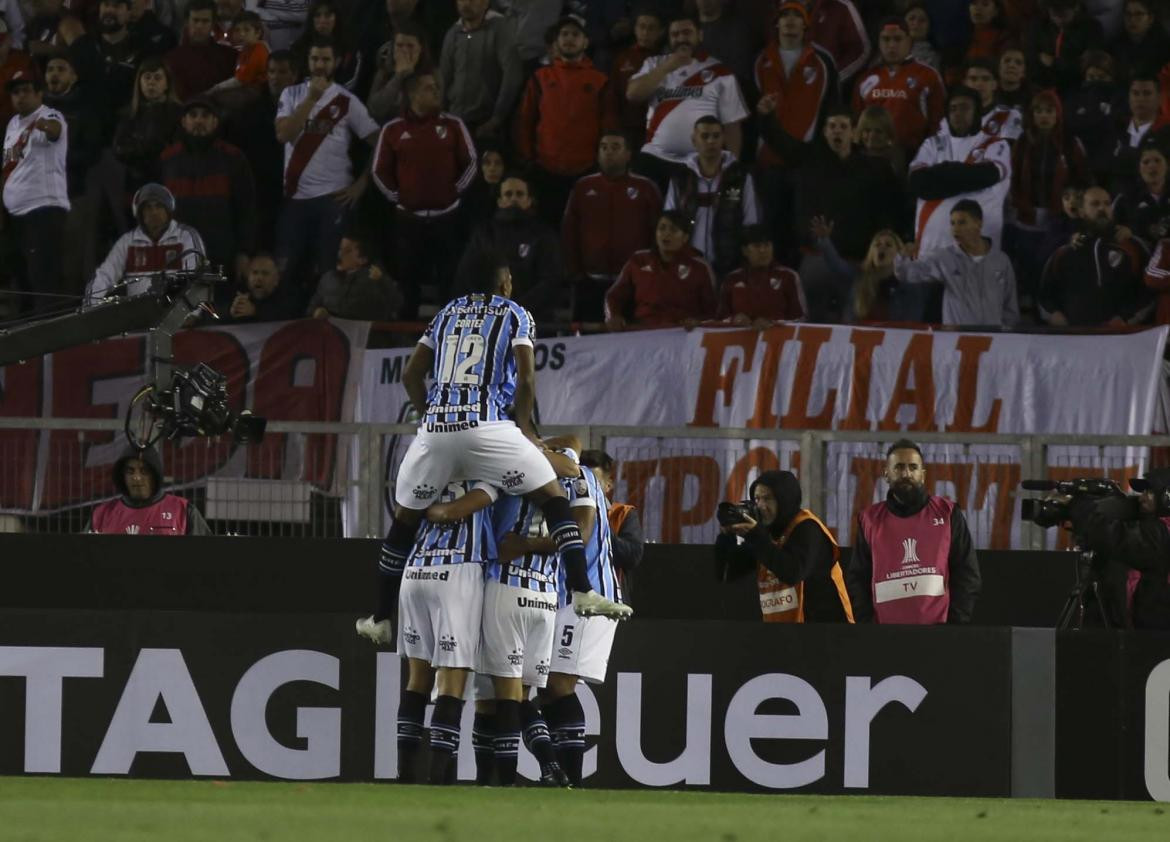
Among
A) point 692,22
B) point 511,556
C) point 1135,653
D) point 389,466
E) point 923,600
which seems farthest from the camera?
point 692,22

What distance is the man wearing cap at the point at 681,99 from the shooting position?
1619cm

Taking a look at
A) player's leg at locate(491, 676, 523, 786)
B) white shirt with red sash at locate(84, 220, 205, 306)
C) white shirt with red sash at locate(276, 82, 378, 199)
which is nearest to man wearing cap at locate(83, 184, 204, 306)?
white shirt with red sash at locate(84, 220, 205, 306)

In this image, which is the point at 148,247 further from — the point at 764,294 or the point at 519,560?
the point at 519,560

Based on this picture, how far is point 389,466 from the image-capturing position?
1345 cm

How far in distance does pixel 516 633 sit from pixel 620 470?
429 centimetres

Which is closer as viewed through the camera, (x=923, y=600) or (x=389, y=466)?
(x=923, y=600)

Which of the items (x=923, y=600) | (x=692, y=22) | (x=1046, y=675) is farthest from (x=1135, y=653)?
(x=692, y=22)

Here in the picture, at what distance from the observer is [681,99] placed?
53.2 ft

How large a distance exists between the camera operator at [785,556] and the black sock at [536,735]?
57.6 inches

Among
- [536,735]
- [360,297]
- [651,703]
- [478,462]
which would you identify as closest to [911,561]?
[651,703]

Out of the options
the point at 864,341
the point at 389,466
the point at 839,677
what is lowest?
the point at 839,677

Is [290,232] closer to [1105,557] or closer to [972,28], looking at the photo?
[972,28]

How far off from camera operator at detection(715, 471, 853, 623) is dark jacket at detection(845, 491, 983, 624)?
285 mm

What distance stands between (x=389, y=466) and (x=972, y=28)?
6049 millimetres
